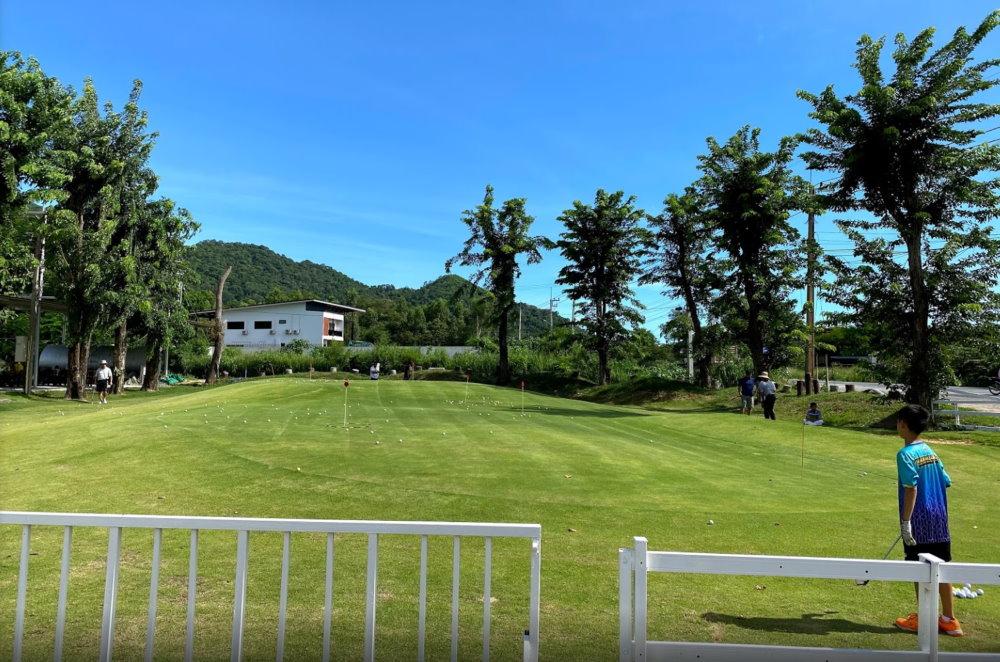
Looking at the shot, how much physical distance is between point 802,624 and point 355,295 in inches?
4594

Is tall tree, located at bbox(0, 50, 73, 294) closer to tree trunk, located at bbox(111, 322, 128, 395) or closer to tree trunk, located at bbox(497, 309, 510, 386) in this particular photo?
tree trunk, located at bbox(111, 322, 128, 395)

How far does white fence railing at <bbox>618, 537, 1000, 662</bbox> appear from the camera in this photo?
10.4 ft

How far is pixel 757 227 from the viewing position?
103 feet

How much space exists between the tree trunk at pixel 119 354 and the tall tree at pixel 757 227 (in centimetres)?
3198

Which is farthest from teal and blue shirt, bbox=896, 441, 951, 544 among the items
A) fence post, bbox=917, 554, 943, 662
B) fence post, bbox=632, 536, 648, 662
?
fence post, bbox=632, 536, 648, 662

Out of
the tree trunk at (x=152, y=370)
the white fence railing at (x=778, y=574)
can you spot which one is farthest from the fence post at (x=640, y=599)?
the tree trunk at (x=152, y=370)

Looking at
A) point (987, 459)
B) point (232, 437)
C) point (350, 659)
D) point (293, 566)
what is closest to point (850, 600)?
point (350, 659)

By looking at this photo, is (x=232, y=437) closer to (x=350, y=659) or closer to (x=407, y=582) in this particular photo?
(x=407, y=582)

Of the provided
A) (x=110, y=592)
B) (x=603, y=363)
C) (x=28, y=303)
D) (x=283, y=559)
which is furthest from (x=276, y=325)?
(x=283, y=559)

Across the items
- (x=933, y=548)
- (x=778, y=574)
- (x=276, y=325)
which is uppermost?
(x=276, y=325)

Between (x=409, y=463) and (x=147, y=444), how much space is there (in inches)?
215

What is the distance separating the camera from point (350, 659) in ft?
13.8

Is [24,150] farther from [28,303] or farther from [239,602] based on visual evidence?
[239,602]

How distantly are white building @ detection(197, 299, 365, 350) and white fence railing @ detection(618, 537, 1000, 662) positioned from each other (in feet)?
241
